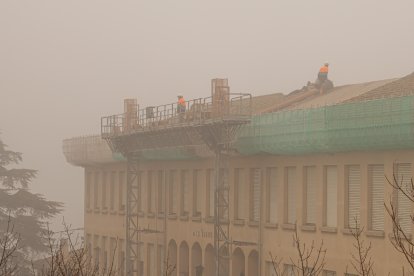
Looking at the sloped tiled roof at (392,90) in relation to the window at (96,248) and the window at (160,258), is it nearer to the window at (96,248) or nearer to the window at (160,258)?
the window at (160,258)

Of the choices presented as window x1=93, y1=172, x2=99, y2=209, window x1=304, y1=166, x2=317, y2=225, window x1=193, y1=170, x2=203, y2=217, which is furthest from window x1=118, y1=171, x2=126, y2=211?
window x1=304, y1=166, x2=317, y2=225

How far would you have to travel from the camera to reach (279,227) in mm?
51375

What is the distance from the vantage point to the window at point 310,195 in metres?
48.5

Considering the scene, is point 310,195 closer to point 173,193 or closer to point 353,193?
point 353,193

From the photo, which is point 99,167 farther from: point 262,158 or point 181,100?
point 262,158

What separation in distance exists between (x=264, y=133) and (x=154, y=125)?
978 cm

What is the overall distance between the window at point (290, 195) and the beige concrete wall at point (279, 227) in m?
0.18

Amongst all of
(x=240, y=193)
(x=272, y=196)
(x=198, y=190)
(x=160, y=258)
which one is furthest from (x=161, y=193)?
(x=272, y=196)

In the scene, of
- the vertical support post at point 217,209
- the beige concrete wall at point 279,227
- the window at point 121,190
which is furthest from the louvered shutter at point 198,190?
the window at point 121,190

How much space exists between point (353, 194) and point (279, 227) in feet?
22.5

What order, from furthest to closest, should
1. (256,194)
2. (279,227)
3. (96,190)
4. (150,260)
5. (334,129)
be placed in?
(96,190) < (150,260) < (256,194) < (279,227) < (334,129)

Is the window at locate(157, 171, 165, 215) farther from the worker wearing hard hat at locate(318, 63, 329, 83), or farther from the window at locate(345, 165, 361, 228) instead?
the window at locate(345, 165, 361, 228)

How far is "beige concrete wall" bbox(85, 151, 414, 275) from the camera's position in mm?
42719

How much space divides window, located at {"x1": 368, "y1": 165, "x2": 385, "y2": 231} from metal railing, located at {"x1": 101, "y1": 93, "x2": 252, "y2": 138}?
9.40 metres
